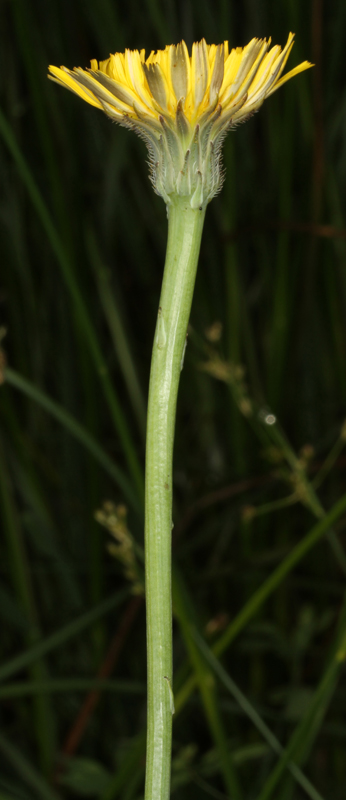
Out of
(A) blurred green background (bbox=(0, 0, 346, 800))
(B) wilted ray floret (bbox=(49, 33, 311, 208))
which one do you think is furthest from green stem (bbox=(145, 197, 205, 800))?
(A) blurred green background (bbox=(0, 0, 346, 800))

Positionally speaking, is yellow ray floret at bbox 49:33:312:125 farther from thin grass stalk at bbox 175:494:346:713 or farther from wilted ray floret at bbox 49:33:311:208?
thin grass stalk at bbox 175:494:346:713

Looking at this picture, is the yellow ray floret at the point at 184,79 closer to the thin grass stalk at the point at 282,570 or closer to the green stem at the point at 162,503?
the green stem at the point at 162,503

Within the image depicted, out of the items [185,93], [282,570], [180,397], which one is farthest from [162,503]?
[180,397]

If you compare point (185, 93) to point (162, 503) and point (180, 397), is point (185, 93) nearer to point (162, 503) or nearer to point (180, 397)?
point (162, 503)

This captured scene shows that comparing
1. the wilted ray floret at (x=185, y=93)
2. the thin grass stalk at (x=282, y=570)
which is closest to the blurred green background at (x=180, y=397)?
the thin grass stalk at (x=282, y=570)

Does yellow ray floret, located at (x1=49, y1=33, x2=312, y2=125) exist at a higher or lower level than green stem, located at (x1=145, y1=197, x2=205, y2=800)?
higher

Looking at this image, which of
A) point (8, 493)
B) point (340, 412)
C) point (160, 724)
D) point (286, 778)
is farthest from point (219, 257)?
point (160, 724)

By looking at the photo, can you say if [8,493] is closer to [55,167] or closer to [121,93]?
[55,167]
